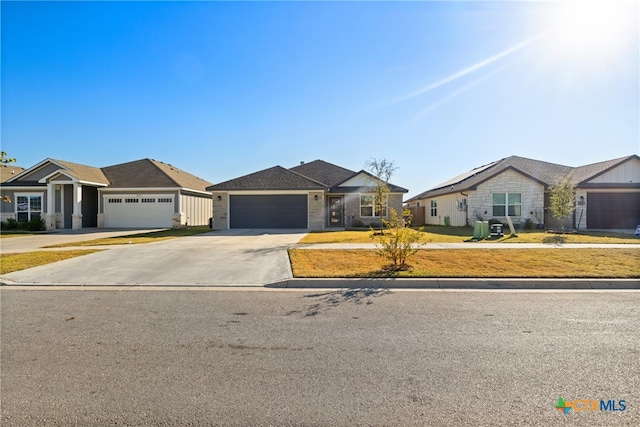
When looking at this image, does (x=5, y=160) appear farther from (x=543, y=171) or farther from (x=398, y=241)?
(x=543, y=171)

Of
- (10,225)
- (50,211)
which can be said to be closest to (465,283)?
(50,211)

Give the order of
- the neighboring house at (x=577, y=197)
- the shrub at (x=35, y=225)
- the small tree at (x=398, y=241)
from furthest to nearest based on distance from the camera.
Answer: the shrub at (x=35, y=225)
the neighboring house at (x=577, y=197)
the small tree at (x=398, y=241)

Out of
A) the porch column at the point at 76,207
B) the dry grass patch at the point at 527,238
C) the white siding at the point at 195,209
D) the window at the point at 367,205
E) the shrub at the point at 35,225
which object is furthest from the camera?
the white siding at the point at 195,209

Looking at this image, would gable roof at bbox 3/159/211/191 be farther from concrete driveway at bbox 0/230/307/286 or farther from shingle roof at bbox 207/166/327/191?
concrete driveway at bbox 0/230/307/286

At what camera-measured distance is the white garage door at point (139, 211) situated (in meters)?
25.1

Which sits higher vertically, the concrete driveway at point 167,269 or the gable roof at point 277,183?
the gable roof at point 277,183

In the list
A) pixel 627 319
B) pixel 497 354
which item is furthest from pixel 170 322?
pixel 627 319

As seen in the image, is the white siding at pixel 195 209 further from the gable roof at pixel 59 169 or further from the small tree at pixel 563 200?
the small tree at pixel 563 200

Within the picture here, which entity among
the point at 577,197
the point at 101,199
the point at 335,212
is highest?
the point at 101,199

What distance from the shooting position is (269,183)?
23141mm

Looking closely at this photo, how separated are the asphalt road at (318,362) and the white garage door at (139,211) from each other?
20049 mm

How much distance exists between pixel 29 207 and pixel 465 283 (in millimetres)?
31061

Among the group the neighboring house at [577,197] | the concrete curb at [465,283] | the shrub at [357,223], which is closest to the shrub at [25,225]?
the shrub at [357,223]

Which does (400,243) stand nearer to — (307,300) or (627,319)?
(307,300)
